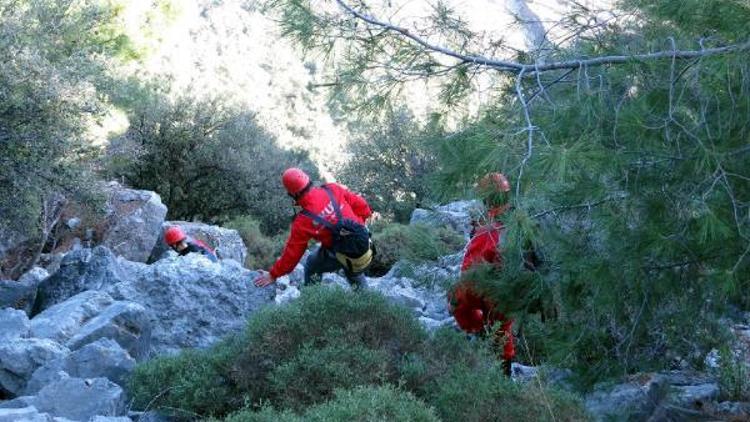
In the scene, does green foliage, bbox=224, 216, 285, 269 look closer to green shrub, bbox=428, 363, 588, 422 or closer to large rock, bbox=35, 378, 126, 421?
large rock, bbox=35, 378, 126, 421

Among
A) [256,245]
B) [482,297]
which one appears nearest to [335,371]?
[482,297]

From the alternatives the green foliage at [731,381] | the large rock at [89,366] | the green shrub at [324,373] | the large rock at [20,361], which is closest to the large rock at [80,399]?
the large rock at [89,366]

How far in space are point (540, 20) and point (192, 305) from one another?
394cm

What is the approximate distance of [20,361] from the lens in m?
7.25

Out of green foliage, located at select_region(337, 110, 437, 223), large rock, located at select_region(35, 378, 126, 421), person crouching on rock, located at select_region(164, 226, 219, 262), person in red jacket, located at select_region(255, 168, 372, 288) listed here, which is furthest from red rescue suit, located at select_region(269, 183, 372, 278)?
green foliage, located at select_region(337, 110, 437, 223)

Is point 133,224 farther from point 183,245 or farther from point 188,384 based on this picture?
point 188,384

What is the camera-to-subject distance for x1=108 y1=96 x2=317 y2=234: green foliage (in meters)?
23.3

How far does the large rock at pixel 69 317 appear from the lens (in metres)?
8.21

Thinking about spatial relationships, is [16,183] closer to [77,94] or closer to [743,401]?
[77,94]

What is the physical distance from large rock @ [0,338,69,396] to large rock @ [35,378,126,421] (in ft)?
3.81

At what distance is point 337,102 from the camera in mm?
6398

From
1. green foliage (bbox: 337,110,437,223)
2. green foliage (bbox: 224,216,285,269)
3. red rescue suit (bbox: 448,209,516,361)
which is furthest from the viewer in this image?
green foliage (bbox: 337,110,437,223)

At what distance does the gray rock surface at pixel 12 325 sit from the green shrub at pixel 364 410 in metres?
3.47

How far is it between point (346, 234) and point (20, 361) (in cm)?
272
